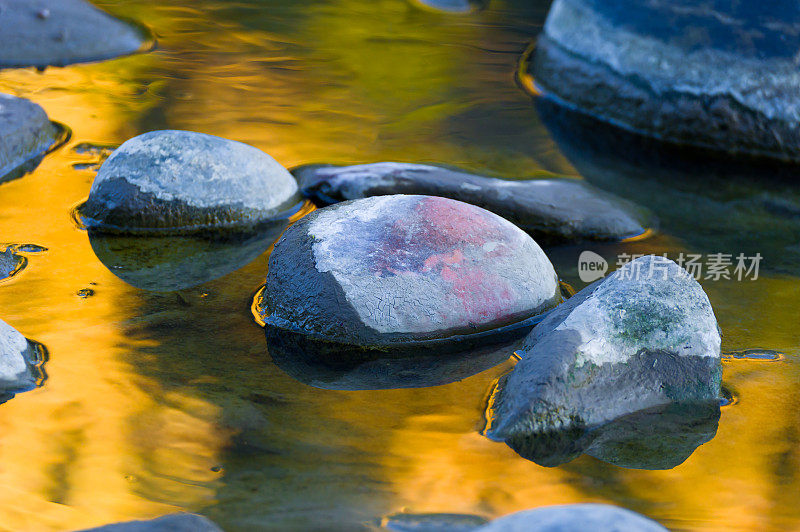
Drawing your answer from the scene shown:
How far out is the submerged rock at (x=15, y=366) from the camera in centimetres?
210

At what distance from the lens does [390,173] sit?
10.4ft

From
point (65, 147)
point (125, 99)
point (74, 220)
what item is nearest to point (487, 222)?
point (74, 220)

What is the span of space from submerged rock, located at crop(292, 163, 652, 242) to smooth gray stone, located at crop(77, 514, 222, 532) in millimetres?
1715

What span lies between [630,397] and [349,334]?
76 cm

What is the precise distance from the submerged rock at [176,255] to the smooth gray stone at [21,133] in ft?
2.45

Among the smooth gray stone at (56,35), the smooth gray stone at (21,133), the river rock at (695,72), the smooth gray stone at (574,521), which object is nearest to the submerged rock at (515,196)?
the river rock at (695,72)

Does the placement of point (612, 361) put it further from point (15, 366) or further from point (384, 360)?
point (15, 366)

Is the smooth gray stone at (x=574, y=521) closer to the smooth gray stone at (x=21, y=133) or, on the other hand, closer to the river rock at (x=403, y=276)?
the river rock at (x=403, y=276)

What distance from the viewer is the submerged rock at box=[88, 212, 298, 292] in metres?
2.75

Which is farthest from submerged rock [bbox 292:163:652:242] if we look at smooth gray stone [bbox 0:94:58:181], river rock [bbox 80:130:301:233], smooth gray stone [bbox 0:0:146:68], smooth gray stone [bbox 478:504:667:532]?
smooth gray stone [bbox 0:0:146:68]

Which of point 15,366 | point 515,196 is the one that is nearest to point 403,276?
point 515,196

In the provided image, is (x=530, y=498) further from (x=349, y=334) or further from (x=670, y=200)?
(x=670, y=200)

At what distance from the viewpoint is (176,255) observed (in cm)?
289

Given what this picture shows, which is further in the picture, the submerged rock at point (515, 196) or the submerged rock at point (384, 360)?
the submerged rock at point (515, 196)
